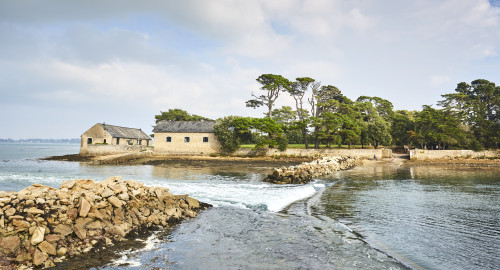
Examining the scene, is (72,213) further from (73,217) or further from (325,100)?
(325,100)

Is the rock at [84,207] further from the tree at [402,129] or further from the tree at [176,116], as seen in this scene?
the tree at [176,116]

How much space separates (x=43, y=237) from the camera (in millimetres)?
6254

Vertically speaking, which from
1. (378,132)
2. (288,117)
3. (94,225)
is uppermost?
(288,117)

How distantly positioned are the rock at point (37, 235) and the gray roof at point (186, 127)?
39.3 metres

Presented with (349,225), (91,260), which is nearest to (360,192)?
(349,225)

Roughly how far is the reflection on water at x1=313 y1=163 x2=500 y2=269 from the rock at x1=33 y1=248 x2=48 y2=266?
7390mm

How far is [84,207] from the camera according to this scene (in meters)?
7.68

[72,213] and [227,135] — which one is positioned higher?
[227,135]

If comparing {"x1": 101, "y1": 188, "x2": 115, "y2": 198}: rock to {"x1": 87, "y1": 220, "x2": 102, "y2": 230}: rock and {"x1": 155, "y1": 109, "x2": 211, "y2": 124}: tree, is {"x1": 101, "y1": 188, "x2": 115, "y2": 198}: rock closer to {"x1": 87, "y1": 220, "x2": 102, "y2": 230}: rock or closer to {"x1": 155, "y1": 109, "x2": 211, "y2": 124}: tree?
{"x1": 87, "y1": 220, "x2": 102, "y2": 230}: rock

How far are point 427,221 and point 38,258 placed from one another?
419 inches

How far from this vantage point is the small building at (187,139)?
150 ft

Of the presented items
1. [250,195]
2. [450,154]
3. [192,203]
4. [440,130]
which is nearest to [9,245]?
[192,203]

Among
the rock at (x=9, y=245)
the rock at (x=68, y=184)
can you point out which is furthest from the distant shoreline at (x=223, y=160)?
the rock at (x=9, y=245)

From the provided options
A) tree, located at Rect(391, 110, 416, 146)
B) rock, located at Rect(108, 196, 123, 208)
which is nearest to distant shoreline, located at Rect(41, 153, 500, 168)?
tree, located at Rect(391, 110, 416, 146)
